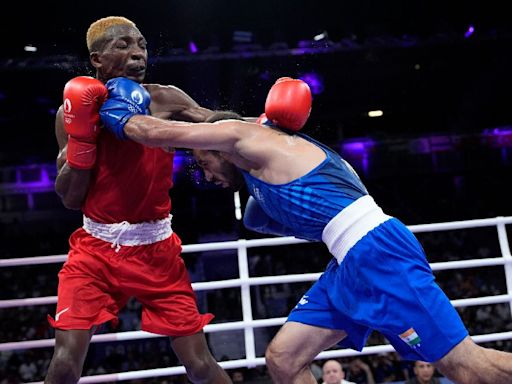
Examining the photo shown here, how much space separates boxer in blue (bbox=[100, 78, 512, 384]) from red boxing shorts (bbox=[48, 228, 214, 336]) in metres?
0.47

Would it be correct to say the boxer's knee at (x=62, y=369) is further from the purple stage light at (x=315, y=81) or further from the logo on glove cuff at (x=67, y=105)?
the purple stage light at (x=315, y=81)

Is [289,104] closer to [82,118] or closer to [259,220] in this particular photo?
[259,220]

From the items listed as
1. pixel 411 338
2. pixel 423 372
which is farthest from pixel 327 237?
pixel 423 372

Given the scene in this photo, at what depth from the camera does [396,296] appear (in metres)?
2.48

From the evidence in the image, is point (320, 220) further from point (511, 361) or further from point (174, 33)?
point (174, 33)

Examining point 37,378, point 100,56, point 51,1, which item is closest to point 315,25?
point 51,1

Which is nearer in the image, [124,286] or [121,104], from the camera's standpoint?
[121,104]

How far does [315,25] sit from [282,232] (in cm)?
1080

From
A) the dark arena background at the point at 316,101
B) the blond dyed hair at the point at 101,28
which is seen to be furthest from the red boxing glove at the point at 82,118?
the dark arena background at the point at 316,101

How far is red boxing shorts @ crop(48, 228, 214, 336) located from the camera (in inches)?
110

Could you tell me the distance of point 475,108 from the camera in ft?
46.9

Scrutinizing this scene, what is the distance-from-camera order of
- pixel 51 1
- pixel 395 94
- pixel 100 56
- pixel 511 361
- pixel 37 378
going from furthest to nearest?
pixel 395 94
pixel 51 1
pixel 37 378
pixel 100 56
pixel 511 361

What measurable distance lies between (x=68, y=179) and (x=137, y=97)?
44 centimetres

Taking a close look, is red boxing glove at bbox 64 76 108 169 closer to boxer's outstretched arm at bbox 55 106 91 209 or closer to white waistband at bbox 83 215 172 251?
boxer's outstretched arm at bbox 55 106 91 209
